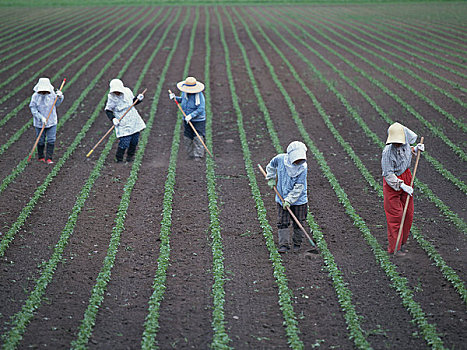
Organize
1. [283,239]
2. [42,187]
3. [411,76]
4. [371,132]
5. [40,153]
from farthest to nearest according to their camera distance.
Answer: [411,76]
[371,132]
[40,153]
[42,187]
[283,239]

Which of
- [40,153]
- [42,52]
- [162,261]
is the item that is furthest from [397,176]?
[42,52]

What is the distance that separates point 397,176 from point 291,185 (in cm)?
147

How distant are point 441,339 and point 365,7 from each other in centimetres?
3260

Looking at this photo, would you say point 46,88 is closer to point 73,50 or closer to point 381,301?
point 381,301

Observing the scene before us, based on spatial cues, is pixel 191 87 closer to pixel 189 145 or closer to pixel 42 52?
pixel 189 145

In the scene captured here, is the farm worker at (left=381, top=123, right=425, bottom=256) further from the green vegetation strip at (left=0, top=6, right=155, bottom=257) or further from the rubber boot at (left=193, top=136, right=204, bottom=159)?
the green vegetation strip at (left=0, top=6, right=155, bottom=257)

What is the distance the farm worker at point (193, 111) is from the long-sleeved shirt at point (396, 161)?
15.6 feet

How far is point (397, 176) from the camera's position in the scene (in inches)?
277

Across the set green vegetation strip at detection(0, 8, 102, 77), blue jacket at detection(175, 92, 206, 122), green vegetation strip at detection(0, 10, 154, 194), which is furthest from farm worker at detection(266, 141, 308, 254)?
green vegetation strip at detection(0, 8, 102, 77)

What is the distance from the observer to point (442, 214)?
848 centimetres

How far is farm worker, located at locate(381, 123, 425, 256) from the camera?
6828mm

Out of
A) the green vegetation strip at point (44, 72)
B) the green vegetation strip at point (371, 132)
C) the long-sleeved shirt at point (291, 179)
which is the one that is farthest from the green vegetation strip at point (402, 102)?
the green vegetation strip at point (44, 72)

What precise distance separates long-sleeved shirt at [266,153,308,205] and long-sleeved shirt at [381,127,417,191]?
43.6 inches

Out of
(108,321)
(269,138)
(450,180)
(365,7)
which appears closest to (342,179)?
(450,180)
